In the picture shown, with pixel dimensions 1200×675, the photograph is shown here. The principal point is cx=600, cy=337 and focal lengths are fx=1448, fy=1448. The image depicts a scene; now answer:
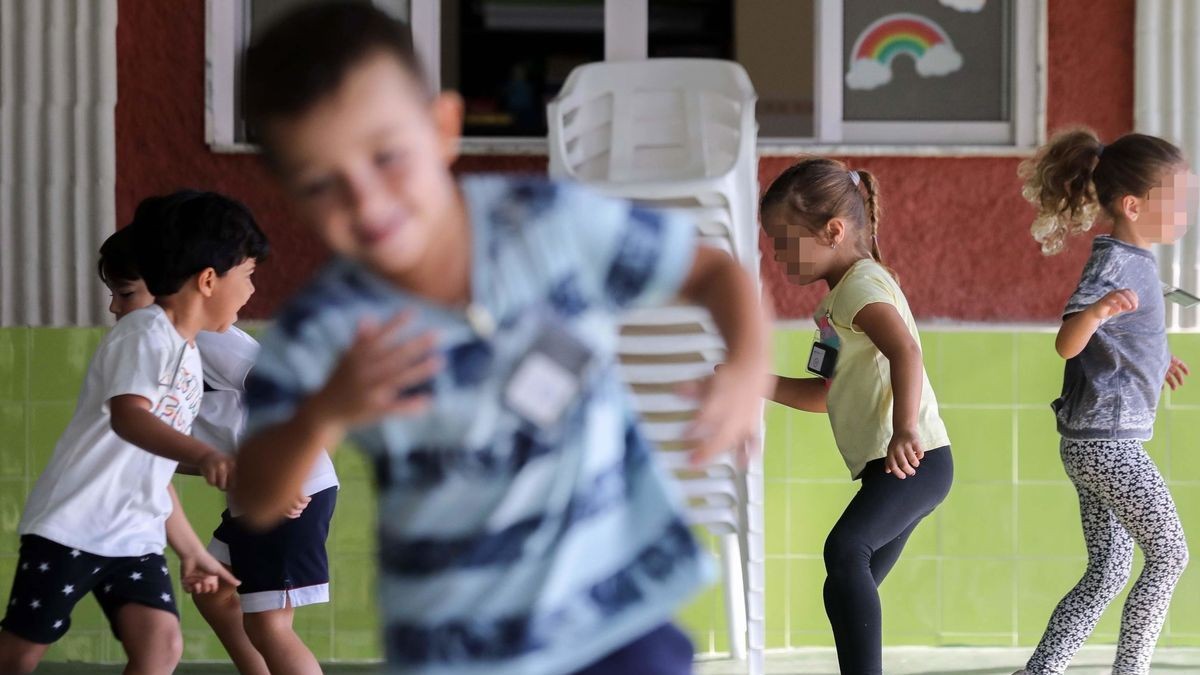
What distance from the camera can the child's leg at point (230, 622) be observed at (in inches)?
127

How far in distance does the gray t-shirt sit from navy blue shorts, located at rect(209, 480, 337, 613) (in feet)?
5.89

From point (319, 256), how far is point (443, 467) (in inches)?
114

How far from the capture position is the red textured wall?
420 cm

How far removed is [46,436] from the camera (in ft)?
13.3

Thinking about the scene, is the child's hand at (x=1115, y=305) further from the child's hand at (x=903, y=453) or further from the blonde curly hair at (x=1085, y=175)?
the child's hand at (x=903, y=453)

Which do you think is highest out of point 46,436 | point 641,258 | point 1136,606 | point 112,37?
point 112,37

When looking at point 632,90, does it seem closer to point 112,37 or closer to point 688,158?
point 688,158

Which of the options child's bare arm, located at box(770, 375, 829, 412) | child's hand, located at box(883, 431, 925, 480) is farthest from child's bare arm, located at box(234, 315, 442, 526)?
child's bare arm, located at box(770, 375, 829, 412)

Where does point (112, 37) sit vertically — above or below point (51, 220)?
above

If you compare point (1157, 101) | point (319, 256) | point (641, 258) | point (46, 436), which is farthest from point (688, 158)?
point (641, 258)

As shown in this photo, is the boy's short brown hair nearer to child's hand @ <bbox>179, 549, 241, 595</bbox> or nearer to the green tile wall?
child's hand @ <bbox>179, 549, 241, 595</bbox>

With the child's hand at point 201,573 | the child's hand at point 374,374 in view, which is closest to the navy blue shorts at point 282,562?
the child's hand at point 201,573

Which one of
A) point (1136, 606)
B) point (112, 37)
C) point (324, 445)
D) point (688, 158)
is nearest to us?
point (324, 445)

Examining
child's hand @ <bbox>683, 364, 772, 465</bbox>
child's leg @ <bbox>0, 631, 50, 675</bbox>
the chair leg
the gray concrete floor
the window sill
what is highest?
the window sill
